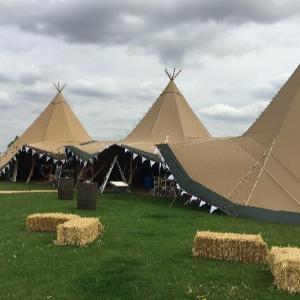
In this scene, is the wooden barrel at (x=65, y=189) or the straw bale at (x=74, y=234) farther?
the wooden barrel at (x=65, y=189)

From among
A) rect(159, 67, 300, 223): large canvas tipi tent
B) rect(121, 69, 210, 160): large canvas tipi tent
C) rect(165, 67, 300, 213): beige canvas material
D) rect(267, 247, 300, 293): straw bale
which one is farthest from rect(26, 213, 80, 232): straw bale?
rect(121, 69, 210, 160): large canvas tipi tent

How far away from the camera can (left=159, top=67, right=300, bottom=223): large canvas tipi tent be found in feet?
54.2

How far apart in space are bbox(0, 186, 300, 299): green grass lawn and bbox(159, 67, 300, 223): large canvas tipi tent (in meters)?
1.95

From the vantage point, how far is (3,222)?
45.3ft

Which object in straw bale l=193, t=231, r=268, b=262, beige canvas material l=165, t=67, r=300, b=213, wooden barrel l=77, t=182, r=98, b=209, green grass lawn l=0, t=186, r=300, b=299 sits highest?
beige canvas material l=165, t=67, r=300, b=213

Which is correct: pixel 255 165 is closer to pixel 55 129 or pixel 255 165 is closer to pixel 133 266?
pixel 133 266

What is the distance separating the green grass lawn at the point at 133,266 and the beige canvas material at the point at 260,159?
2454mm

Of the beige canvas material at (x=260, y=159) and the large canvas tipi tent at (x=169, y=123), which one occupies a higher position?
the large canvas tipi tent at (x=169, y=123)

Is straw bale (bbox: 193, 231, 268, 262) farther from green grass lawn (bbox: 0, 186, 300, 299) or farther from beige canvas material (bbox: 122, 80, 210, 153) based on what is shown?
beige canvas material (bbox: 122, 80, 210, 153)

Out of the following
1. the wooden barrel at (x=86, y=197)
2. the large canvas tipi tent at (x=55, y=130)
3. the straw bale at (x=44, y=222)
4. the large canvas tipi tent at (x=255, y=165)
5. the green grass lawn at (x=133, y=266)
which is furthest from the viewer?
the large canvas tipi tent at (x=55, y=130)

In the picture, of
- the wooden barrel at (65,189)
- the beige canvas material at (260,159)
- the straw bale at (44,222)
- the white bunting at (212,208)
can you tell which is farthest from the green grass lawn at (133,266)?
the wooden barrel at (65,189)

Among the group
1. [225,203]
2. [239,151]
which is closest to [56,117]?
[239,151]

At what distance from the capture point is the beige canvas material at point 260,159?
17.0 m

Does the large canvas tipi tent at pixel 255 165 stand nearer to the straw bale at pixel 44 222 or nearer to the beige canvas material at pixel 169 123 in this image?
the straw bale at pixel 44 222
